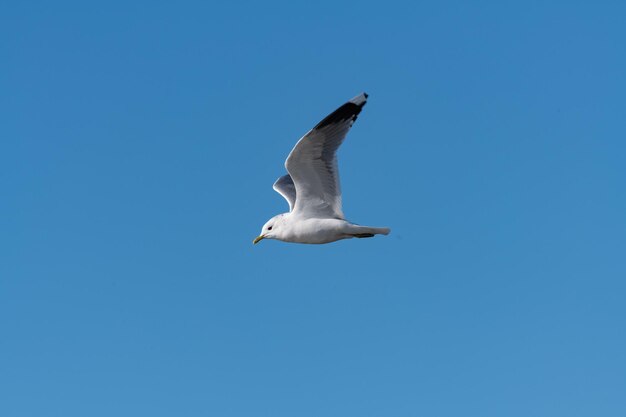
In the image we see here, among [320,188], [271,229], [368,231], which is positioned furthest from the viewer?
[271,229]

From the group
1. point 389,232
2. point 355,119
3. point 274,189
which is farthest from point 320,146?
point 274,189

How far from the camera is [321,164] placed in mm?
16219

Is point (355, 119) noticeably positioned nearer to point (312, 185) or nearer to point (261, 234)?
point (312, 185)

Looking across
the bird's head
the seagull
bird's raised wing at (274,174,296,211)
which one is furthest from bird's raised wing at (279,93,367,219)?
bird's raised wing at (274,174,296,211)

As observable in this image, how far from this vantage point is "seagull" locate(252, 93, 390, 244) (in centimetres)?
1593

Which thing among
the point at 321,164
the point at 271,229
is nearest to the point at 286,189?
the point at 271,229

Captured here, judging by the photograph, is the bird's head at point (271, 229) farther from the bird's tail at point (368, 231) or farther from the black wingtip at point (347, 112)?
the black wingtip at point (347, 112)

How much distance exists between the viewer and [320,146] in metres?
16.0

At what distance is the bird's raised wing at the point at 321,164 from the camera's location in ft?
52.2

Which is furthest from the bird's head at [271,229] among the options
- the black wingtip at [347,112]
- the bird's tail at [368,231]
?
the black wingtip at [347,112]

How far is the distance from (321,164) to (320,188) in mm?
474

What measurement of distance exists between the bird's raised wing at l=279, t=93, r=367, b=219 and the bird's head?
1.32 ft

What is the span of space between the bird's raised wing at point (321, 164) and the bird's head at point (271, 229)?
1.32ft

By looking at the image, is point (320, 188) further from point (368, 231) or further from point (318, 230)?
point (368, 231)
